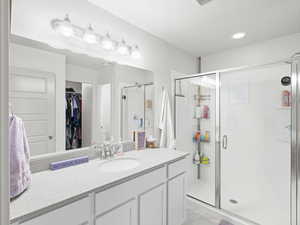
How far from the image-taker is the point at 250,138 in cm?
221

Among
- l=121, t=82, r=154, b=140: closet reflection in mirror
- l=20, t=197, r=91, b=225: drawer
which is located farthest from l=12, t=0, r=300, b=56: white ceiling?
l=20, t=197, r=91, b=225: drawer

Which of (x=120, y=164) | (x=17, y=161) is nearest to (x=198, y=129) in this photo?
(x=120, y=164)

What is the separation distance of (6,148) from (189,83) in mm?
2450

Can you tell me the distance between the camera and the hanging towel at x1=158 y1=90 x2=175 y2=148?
2.22 metres

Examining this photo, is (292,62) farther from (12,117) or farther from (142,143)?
(12,117)

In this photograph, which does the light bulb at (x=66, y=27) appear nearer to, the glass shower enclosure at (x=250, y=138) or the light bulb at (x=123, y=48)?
the light bulb at (x=123, y=48)

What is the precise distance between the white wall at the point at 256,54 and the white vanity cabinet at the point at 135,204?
178 centimetres

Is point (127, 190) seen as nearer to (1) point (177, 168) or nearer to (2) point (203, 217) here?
(1) point (177, 168)

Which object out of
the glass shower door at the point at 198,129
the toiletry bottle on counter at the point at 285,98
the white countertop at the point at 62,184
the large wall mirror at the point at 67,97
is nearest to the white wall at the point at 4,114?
the white countertop at the point at 62,184

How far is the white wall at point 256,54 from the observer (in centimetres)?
214

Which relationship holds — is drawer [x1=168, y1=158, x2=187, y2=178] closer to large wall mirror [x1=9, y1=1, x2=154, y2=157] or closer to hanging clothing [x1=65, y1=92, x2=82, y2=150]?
large wall mirror [x1=9, y1=1, x2=154, y2=157]

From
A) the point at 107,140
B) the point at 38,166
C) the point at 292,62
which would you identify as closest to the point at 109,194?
the point at 38,166

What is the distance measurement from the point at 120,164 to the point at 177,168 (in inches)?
22.9

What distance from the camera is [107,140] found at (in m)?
1.74
